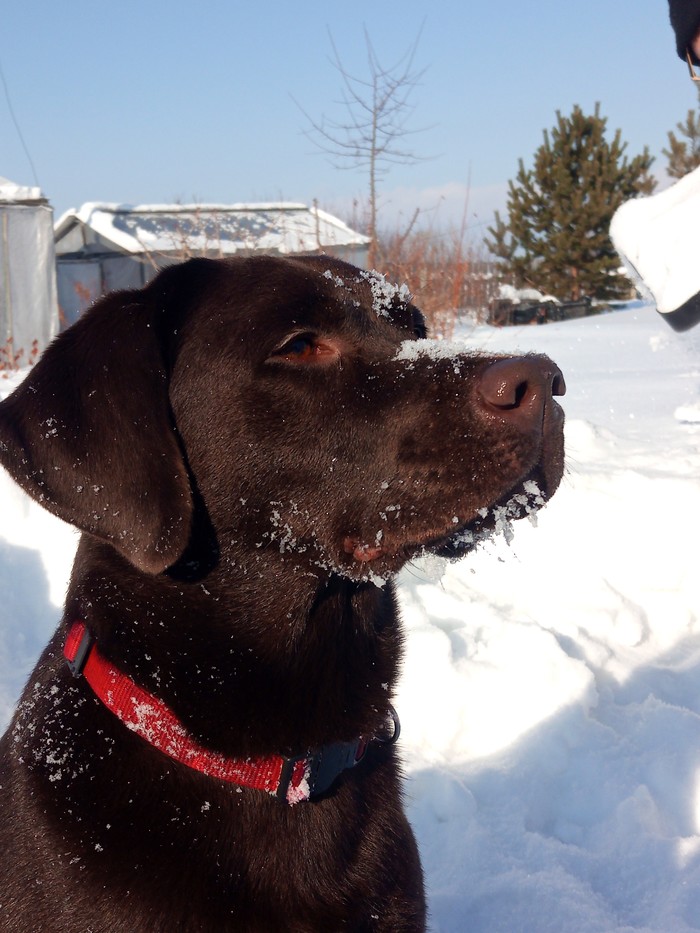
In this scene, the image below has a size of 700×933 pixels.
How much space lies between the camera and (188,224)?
57.3 feet

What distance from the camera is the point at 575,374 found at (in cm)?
940

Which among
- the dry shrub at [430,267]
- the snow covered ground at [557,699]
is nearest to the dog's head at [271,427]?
the snow covered ground at [557,699]

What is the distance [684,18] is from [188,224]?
583 inches

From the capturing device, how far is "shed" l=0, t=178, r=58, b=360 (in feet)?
44.4

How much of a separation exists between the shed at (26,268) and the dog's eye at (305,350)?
1243 cm

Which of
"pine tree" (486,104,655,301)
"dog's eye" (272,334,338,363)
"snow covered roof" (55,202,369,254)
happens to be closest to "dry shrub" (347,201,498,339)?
"snow covered roof" (55,202,369,254)

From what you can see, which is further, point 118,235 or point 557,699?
point 118,235

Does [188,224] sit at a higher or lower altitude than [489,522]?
lower

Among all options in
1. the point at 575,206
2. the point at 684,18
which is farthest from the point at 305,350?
the point at 575,206

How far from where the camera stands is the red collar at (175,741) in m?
1.81

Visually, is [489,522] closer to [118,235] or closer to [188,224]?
[188,224]

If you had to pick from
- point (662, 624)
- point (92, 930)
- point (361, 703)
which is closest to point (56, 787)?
point (92, 930)

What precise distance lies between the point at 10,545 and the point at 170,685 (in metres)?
2.84

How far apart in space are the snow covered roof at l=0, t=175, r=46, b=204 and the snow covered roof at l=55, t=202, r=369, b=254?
1.97 metres
